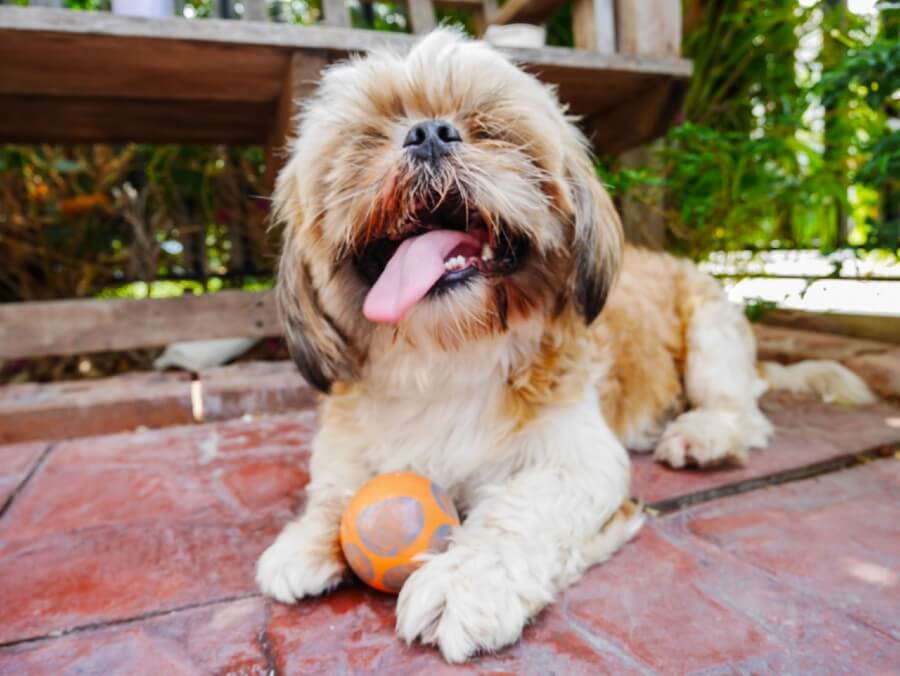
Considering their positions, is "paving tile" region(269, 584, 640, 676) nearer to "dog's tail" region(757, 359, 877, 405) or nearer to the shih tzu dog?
the shih tzu dog

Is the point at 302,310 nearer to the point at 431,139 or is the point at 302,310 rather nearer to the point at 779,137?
the point at 431,139

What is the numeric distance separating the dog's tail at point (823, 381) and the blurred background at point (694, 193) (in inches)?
15.5

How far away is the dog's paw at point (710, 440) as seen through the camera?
2.40 metres

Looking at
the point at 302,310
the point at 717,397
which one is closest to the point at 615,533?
the point at 302,310

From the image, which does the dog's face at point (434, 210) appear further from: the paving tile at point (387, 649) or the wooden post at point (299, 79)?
the wooden post at point (299, 79)

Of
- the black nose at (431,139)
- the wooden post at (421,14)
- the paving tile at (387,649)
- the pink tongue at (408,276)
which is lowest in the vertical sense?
the paving tile at (387,649)

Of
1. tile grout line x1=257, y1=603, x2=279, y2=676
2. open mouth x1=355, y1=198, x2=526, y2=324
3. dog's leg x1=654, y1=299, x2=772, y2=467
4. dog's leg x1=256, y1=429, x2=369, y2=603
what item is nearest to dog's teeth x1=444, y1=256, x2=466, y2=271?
open mouth x1=355, y1=198, x2=526, y2=324

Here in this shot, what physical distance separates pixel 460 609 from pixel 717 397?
186 cm

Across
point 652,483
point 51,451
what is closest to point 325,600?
point 652,483

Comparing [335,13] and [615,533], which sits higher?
[335,13]

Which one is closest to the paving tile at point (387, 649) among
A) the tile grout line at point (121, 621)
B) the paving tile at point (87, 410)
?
the tile grout line at point (121, 621)

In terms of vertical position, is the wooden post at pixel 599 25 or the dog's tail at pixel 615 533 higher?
the wooden post at pixel 599 25

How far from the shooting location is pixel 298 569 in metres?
1.57

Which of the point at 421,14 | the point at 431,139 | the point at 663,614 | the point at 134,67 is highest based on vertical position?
the point at 421,14
